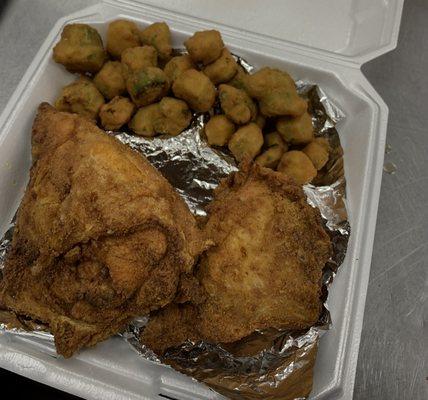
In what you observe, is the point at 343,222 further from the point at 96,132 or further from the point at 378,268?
the point at 96,132

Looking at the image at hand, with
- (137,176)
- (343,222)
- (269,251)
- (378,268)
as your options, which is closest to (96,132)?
(137,176)

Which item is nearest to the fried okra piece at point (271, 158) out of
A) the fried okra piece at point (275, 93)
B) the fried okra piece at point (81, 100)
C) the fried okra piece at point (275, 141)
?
the fried okra piece at point (275, 141)

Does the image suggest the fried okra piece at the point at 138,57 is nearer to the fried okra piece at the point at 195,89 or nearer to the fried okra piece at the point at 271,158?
the fried okra piece at the point at 195,89

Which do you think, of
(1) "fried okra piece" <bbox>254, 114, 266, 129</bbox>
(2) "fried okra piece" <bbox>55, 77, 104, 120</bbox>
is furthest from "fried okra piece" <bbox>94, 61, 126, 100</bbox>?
(1) "fried okra piece" <bbox>254, 114, 266, 129</bbox>

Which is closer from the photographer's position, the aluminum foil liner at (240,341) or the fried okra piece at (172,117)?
the aluminum foil liner at (240,341)

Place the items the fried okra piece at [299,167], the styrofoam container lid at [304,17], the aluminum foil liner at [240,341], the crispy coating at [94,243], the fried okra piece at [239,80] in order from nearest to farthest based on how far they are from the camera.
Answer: the crispy coating at [94,243]
the aluminum foil liner at [240,341]
the fried okra piece at [299,167]
the fried okra piece at [239,80]
the styrofoam container lid at [304,17]

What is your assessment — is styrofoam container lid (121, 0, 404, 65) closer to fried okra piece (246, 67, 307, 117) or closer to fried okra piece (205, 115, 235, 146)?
fried okra piece (246, 67, 307, 117)
